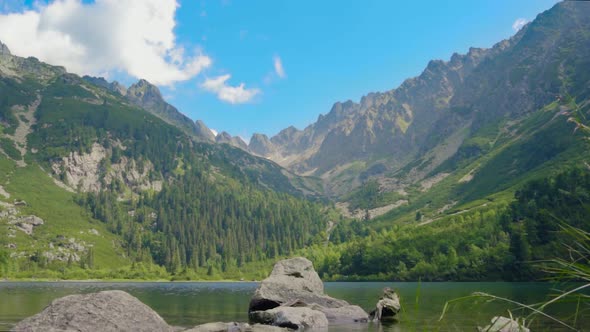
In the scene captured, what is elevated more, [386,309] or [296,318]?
[296,318]

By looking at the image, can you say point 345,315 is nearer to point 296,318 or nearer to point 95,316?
point 296,318

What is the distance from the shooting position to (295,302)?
55.5 meters

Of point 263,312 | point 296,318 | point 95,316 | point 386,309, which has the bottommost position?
point 386,309

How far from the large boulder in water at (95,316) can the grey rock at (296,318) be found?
17.1 meters

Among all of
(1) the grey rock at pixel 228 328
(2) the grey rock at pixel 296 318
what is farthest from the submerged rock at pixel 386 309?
(1) the grey rock at pixel 228 328

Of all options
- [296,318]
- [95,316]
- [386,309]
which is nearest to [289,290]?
[386,309]

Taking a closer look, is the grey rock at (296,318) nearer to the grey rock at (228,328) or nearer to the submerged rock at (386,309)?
the grey rock at (228,328)

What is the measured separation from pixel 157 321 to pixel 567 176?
173m

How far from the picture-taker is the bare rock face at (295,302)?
156ft

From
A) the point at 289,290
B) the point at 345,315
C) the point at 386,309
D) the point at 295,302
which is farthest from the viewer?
the point at 289,290

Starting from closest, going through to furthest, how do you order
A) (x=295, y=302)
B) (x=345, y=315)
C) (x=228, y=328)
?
(x=228, y=328) → (x=345, y=315) → (x=295, y=302)

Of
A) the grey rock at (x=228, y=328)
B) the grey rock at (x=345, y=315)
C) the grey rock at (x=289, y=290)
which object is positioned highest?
the grey rock at (x=289, y=290)

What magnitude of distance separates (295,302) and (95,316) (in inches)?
1223

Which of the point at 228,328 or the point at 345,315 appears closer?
the point at 228,328
